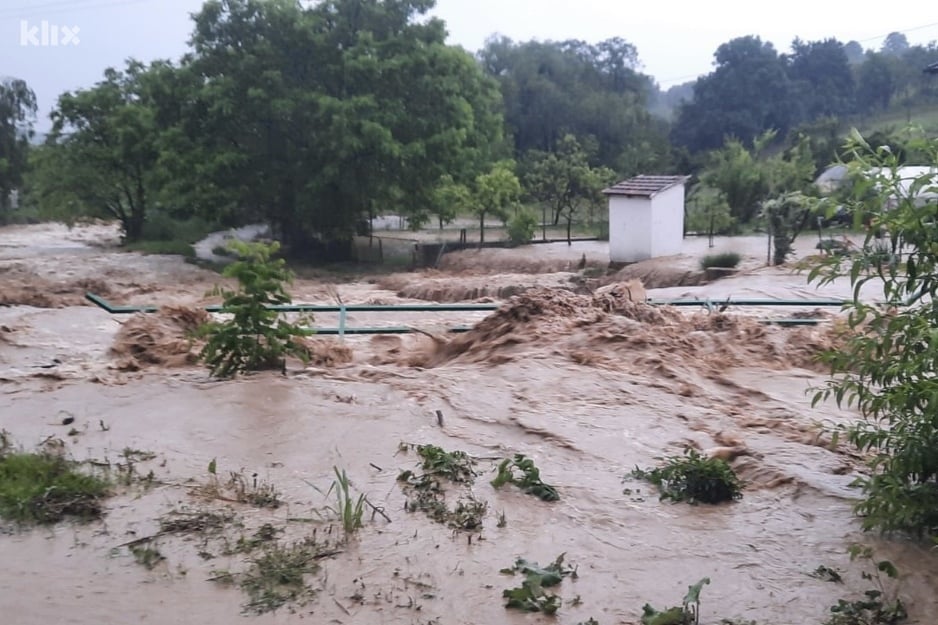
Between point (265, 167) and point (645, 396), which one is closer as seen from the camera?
point (645, 396)

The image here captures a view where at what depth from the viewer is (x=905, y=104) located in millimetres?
45406

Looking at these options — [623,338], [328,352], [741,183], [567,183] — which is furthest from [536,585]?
[567,183]

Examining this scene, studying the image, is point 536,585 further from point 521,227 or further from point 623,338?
point 521,227

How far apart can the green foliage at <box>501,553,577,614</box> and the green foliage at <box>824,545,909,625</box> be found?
54.5 inches

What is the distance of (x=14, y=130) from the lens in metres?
36.7

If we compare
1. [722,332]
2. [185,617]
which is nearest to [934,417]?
[185,617]

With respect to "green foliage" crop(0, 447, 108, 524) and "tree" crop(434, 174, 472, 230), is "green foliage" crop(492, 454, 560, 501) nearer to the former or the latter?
"green foliage" crop(0, 447, 108, 524)

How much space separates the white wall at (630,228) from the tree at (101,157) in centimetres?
1386

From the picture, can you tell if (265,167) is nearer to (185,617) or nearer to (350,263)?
(350,263)

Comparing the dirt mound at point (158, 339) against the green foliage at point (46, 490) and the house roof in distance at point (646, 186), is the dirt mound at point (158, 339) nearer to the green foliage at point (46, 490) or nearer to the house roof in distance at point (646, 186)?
the green foliage at point (46, 490)

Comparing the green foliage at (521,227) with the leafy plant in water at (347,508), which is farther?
the green foliage at (521,227)

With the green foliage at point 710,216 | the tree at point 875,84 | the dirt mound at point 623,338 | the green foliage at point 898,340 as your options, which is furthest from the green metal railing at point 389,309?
the tree at point 875,84

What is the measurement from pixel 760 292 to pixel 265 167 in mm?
14176

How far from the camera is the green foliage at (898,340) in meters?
5.21
